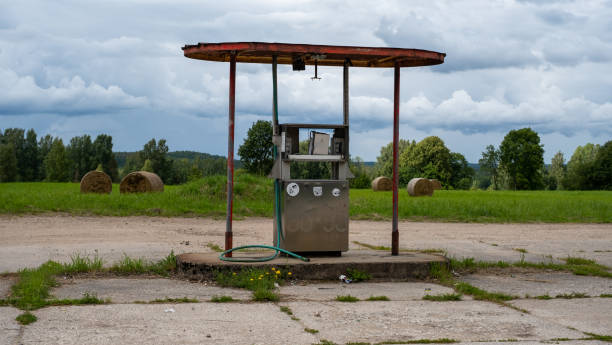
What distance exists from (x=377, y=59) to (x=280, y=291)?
346cm

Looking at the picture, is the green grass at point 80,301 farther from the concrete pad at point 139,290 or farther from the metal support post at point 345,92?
the metal support post at point 345,92

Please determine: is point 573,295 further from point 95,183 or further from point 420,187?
point 420,187

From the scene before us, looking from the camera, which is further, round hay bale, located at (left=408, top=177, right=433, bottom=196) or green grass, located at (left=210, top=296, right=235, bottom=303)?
round hay bale, located at (left=408, top=177, right=433, bottom=196)

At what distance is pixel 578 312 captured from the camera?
22.0 feet

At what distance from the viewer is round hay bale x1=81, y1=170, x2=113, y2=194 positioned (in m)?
27.3

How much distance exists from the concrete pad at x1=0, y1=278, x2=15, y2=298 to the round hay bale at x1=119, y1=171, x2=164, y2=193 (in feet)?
59.6

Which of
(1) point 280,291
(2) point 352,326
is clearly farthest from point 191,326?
(1) point 280,291

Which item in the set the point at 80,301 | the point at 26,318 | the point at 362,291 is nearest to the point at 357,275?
the point at 362,291

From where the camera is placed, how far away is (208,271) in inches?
324

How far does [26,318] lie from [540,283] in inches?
228

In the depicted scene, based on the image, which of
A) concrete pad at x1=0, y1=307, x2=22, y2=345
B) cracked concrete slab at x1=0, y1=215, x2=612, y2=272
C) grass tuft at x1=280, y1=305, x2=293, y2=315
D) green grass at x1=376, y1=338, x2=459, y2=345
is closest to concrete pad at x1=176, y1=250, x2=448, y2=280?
grass tuft at x1=280, y1=305, x2=293, y2=315

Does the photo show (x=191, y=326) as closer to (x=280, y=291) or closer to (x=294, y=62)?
(x=280, y=291)

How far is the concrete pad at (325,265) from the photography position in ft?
27.1

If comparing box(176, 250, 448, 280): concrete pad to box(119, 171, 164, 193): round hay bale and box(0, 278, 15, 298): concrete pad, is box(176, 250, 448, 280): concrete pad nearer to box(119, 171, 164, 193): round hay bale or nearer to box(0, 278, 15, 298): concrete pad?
box(0, 278, 15, 298): concrete pad
